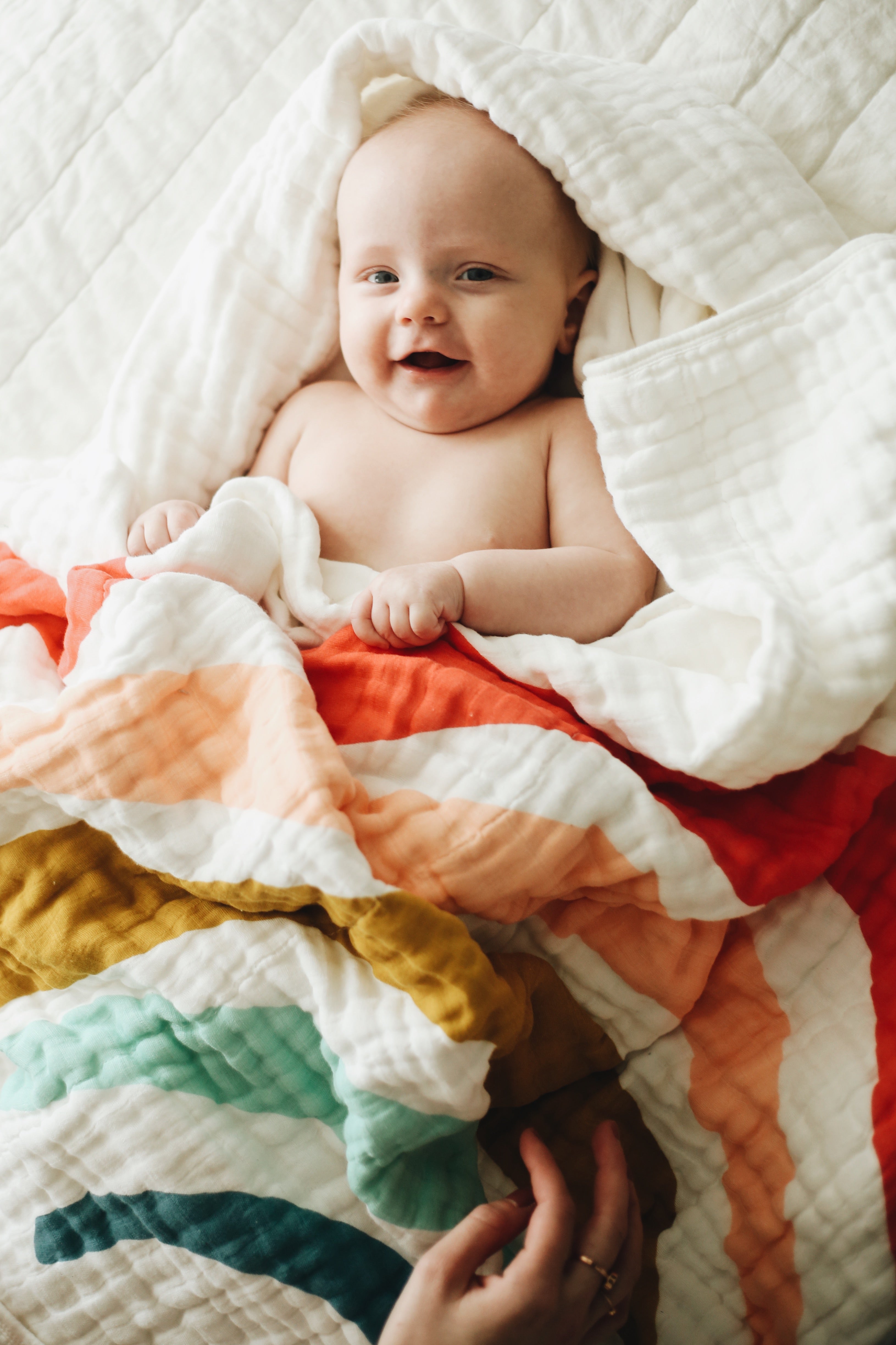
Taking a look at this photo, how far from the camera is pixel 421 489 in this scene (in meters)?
0.96

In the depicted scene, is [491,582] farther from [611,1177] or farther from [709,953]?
[611,1177]

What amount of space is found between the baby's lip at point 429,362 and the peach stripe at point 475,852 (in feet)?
1.63

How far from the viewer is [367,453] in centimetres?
99

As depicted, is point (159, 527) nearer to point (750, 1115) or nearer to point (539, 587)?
point (539, 587)

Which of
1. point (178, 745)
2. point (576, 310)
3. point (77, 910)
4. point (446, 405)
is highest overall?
point (576, 310)

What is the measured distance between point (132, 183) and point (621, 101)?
617mm

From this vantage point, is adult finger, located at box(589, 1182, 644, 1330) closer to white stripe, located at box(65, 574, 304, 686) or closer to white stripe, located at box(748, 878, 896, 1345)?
white stripe, located at box(748, 878, 896, 1345)

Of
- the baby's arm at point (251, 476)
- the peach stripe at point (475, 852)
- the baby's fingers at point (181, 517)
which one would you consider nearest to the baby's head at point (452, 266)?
the baby's arm at point (251, 476)

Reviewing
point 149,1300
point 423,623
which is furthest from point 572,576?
point 149,1300

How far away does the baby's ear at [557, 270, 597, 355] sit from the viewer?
3.27 feet

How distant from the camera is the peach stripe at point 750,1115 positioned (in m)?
0.68

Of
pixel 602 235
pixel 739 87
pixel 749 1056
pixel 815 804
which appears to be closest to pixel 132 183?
pixel 602 235

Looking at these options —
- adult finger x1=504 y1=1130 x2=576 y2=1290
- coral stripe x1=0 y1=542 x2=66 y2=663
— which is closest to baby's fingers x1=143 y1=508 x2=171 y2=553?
coral stripe x1=0 y1=542 x2=66 y2=663

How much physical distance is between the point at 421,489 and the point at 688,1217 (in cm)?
71
